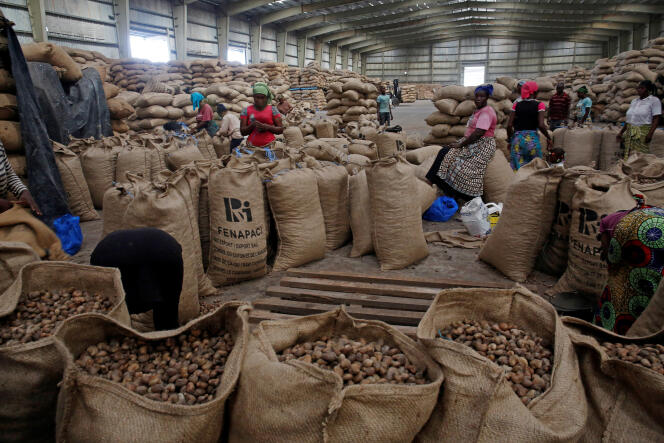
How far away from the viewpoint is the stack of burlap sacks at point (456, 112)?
612 cm

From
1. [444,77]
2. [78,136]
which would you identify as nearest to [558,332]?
[78,136]

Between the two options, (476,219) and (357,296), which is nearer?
(357,296)

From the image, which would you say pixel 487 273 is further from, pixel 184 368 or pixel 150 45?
pixel 150 45

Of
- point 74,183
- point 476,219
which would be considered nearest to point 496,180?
point 476,219

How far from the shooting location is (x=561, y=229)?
2.77m

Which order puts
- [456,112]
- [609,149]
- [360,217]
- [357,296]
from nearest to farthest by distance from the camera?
1. [357,296]
2. [360,217]
3. [456,112]
4. [609,149]

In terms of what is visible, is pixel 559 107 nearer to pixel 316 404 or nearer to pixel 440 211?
pixel 440 211

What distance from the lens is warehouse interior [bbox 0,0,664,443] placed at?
1.18 metres

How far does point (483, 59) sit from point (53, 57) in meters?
30.2

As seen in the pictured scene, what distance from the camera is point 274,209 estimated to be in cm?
306

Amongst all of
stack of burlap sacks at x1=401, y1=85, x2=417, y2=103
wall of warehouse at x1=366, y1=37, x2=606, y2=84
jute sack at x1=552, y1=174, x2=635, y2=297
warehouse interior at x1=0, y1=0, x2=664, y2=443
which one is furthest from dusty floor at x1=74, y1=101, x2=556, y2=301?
wall of warehouse at x1=366, y1=37, x2=606, y2=84

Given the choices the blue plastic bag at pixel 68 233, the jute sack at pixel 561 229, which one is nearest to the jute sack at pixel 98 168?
the blue plastic bag at pixel 68 233

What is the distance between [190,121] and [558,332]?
9552 mm

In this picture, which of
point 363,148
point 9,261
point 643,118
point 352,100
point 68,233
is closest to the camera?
point 9,261
